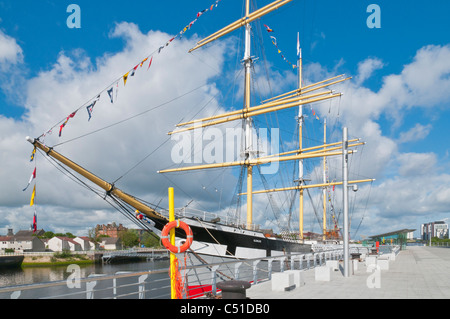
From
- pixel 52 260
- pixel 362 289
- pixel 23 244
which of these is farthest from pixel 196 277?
pixel 23 244

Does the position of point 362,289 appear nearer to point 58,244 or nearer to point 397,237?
point 397,237

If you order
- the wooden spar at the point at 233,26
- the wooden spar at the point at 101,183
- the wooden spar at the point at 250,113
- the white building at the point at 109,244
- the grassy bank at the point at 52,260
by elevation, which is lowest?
the white building at the point at 109,244

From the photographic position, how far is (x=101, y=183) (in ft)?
60.7

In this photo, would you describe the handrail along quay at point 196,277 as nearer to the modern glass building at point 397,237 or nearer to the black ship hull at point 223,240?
the black ship hull at point 223,240

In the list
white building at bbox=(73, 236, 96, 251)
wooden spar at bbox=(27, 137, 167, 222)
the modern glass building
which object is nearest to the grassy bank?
white building at bbox=(73, 236, 96, 251)

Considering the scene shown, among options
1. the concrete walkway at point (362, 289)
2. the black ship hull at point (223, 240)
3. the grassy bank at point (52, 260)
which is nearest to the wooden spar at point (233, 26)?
the black ship hull at point (223, 240)

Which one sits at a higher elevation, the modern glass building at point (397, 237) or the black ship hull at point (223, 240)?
the black ship hull at point (223, 240)

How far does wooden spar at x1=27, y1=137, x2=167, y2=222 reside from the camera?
17562mm

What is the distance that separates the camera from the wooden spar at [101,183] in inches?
691

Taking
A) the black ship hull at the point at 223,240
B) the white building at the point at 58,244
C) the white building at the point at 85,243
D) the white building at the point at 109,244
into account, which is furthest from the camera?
the white building at the point at 109,244
